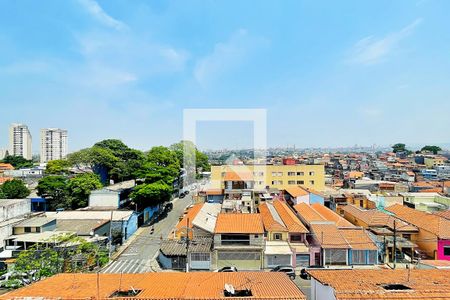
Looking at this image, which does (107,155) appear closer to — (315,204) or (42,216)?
(42,216)

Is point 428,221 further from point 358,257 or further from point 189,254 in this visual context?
point 189,254

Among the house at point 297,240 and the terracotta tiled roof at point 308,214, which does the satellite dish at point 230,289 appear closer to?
the house at point 297,240

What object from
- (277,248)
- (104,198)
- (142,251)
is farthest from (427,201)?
(104,198)

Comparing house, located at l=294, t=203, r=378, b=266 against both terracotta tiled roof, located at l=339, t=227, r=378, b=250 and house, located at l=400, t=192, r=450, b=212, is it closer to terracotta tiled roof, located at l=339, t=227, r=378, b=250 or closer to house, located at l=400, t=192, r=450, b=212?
terracotta tiled roof, located at l=339, t=227, r=378, b=250

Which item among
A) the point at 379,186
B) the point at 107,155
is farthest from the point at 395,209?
the point at 107,155

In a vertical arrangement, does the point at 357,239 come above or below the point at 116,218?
below

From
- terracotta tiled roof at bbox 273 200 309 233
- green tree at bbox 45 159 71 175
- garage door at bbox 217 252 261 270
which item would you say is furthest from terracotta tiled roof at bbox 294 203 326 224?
green tree at bbox 45 159 71 175
